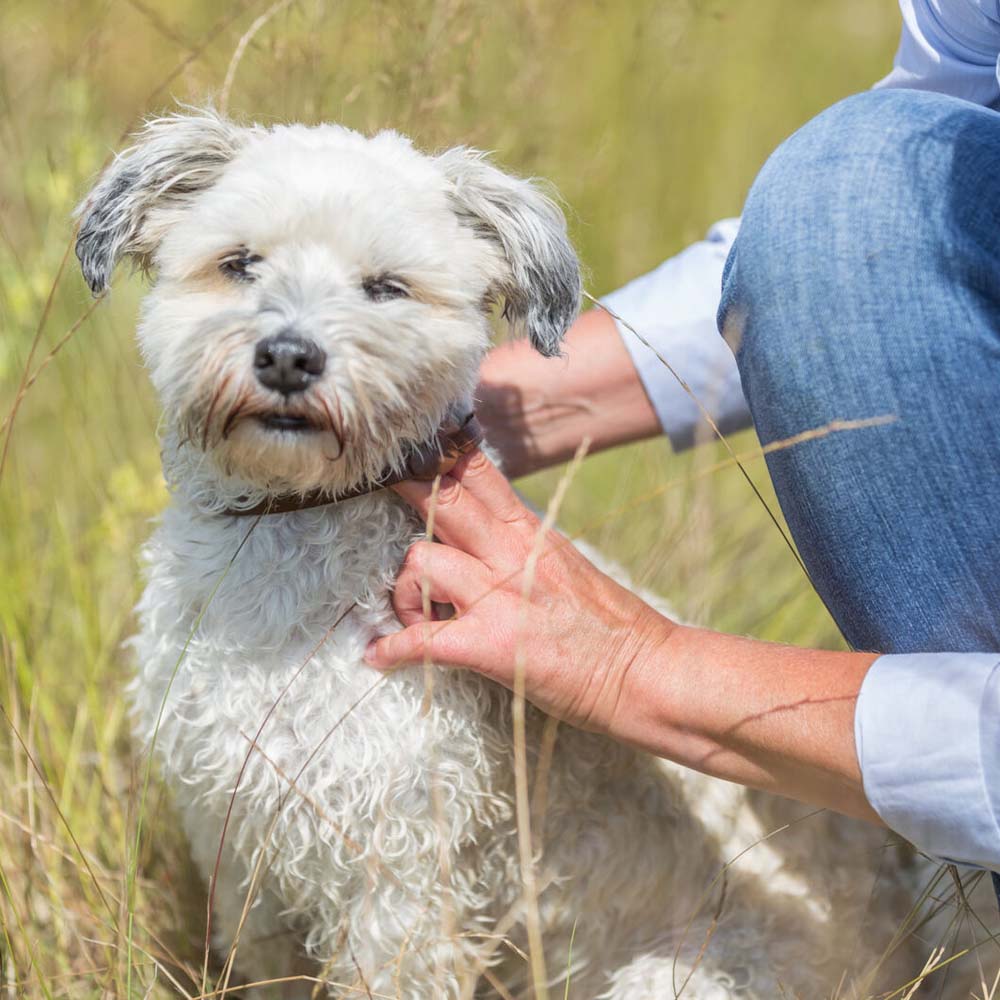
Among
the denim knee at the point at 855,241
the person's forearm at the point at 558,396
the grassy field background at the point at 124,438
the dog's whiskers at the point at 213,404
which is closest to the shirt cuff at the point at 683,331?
the person's forearm at the point at 558,396

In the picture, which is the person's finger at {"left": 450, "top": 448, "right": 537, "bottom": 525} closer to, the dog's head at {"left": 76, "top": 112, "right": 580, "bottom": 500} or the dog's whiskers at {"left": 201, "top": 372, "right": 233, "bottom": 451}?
the dog's head at {"left": 76, "top": 112, "right": 580, "bottom": 500}

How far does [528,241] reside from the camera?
1.85 metres

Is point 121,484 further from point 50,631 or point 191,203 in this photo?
point 191,203

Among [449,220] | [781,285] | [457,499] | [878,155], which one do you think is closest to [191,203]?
[449,220]

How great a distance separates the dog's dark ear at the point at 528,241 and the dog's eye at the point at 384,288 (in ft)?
0.68

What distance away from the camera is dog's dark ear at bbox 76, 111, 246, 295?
181cm

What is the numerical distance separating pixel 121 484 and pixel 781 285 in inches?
69.6

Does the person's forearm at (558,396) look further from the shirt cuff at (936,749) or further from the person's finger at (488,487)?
the shirt cuff at (936,749)

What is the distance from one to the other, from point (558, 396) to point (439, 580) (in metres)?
0.75

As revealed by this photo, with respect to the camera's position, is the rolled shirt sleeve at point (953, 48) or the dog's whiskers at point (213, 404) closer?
the dog's whiskers at point (213, 404)

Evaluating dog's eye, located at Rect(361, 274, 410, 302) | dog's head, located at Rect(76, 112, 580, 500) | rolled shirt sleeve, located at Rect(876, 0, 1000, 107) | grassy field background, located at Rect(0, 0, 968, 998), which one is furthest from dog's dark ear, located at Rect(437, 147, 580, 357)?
rolled shirt sleeve, located at Rect(876, 0, 1000, 107)

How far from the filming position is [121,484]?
110 inches

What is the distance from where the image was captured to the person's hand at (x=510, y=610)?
1.70 meters

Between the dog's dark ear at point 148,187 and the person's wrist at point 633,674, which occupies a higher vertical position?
the dog's dark ear at point 148,187
